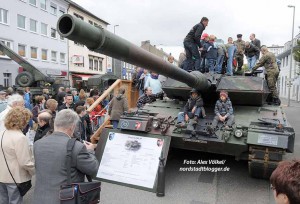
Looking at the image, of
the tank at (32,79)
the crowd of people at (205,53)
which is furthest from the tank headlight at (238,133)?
the tank at (32,79)

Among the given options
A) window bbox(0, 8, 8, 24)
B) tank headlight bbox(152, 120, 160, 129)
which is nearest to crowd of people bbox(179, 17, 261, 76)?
tank headlight bbox(152, 120, 160, 129)

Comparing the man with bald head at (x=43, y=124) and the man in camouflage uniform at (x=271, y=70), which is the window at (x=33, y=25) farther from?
the man with bald head at (x=43, y=124)

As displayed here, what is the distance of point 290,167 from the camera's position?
5.97ft

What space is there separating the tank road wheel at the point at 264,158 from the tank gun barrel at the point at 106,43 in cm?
205

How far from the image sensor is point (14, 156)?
389cm

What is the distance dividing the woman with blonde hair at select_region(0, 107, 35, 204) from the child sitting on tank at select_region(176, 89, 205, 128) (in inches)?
124

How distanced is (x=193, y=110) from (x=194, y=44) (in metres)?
2.24

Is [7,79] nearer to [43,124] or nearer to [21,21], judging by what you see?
[21,21]

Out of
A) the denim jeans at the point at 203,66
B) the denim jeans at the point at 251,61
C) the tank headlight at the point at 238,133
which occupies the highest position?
the denim jeans at the point at 251,61

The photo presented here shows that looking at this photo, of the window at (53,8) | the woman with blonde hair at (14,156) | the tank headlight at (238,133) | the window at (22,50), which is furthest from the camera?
the window at (53,8)

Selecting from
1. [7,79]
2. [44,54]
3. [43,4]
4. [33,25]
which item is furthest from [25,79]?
[43,4]

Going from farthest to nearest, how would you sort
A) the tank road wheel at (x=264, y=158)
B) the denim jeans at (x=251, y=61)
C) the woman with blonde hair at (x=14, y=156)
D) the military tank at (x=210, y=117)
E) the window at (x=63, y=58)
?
the window at (x=63, y=58), the denim jeans at (x=251, y=61), the tank road wheel at (x=264, y=158), the woman with blonde hair at (x=14, y=156), the military tank at (x=210, y=117)

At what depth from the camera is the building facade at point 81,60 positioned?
37750 millimetres

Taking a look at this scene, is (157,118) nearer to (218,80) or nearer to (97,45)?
(218,80)
